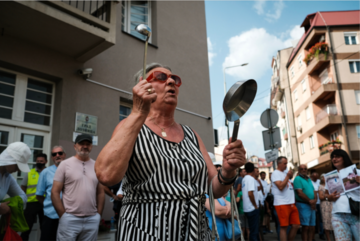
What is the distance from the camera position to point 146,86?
1.51 meters

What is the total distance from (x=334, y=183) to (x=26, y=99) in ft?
22.3

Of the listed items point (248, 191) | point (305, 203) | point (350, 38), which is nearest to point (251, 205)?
point (248, 191)

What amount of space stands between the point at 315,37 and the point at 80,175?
29.0 meters

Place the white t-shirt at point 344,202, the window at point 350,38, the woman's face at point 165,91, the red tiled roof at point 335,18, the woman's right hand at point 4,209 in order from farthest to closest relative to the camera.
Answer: the red tiled roof at point 335,18 → the window at point 350,38 → the white t-shirt at point 344,202 → the woman's right hand at point 4,209 → the woman's face at point 165,91

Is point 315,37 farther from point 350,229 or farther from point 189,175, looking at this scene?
point 189,175

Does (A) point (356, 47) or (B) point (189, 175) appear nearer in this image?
(B) point (189, 175)

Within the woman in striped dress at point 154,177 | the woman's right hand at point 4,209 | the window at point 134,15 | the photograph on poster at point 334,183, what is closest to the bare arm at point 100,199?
the woman's right hand at point 4,209

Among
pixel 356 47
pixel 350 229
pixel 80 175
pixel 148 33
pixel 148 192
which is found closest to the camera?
pixel 148 192

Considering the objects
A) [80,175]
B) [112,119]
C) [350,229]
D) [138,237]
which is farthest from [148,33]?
[112,119]

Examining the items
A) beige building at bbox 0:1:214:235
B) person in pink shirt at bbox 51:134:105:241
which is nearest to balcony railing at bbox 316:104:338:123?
beige building at bbox 0:1:214:235

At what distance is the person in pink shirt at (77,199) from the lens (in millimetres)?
3916

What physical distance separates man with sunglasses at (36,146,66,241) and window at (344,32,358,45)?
28.5m

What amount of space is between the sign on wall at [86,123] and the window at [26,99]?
2.30ft

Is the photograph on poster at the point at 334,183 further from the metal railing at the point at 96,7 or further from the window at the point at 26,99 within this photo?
the metal railing at the point at 96,7
